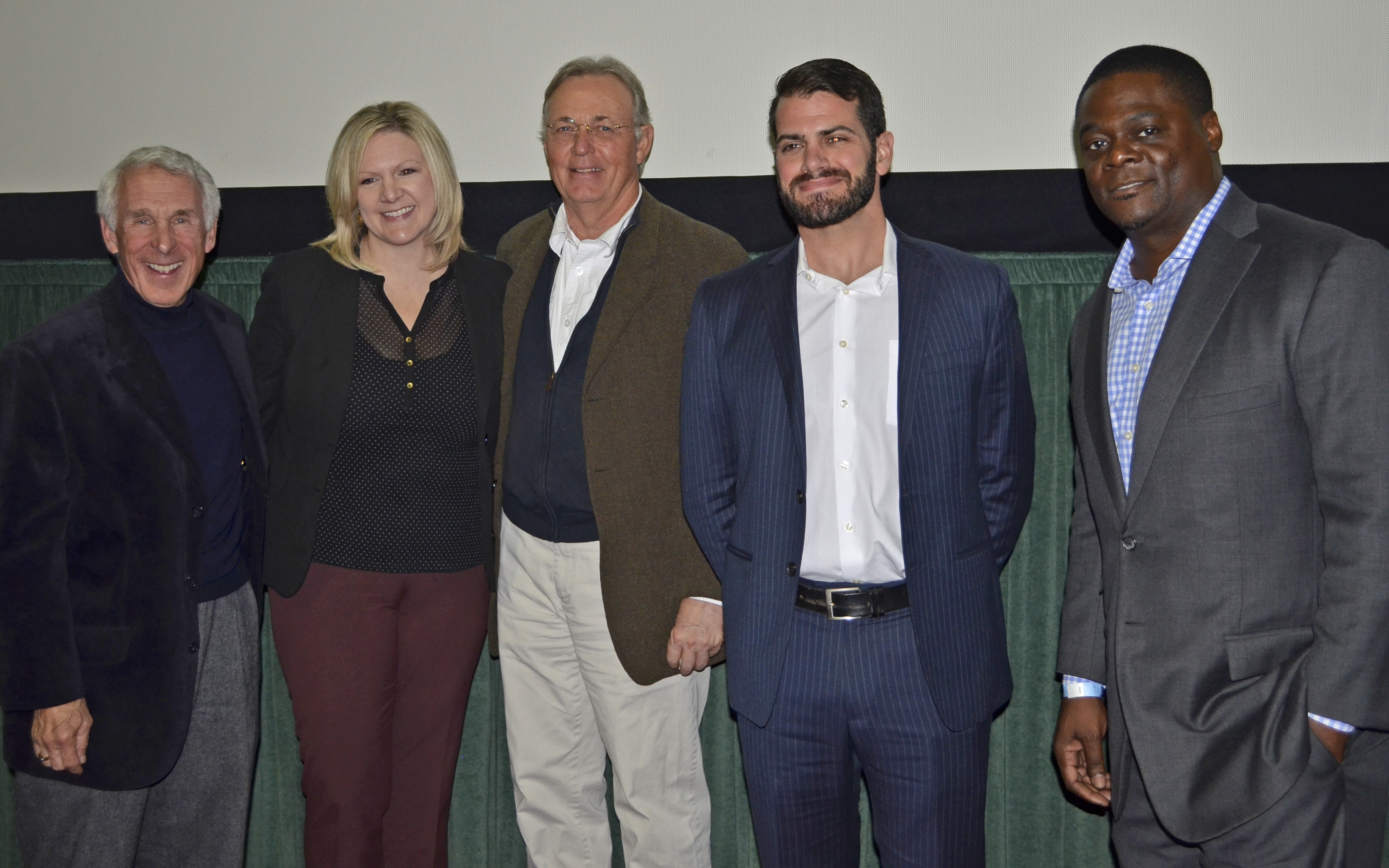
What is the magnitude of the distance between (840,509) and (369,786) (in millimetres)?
1350

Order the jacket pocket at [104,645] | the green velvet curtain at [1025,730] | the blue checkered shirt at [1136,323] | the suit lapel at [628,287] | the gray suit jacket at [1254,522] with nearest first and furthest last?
the gray suit jacket at [1254,522] → the blue checkered shirt at [1136,323] → the jacket pocket at [104,645] → the suit lapel at [628,287] → the green velvet curtain at [1025,730]

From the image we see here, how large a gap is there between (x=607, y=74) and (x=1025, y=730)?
6.68ft

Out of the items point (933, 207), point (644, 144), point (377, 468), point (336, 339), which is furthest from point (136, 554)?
point (933, 207)

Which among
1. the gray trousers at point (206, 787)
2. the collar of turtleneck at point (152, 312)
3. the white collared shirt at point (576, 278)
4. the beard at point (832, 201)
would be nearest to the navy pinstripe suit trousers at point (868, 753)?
the beard at point (832, 201)

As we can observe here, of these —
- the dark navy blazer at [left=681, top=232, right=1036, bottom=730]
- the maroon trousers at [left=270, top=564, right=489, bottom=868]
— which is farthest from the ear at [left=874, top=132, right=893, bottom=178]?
the maroon trousers at [left=270, top=564, right=489, bottom=868]

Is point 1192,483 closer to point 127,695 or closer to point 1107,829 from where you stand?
point 1107,829

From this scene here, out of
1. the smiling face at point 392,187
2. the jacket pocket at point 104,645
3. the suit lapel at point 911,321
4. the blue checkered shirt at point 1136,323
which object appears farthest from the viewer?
the smiling face at point 392,187

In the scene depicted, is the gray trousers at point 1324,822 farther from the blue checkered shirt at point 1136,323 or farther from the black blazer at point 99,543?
the black blazer at point 99,543

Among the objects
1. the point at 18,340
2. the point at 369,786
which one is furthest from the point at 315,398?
the point at 369,786

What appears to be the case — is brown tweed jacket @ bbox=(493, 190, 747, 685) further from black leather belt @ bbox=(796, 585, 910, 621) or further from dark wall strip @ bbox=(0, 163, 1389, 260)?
dark wall strip @ bbox=(0, 163, 1389, 260)

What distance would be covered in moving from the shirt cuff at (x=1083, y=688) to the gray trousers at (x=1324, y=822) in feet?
1.12

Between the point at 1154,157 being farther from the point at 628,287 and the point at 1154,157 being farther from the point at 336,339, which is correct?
the point at 336,339

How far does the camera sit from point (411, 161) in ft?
8.20

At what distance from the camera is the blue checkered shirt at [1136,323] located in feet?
5.95
